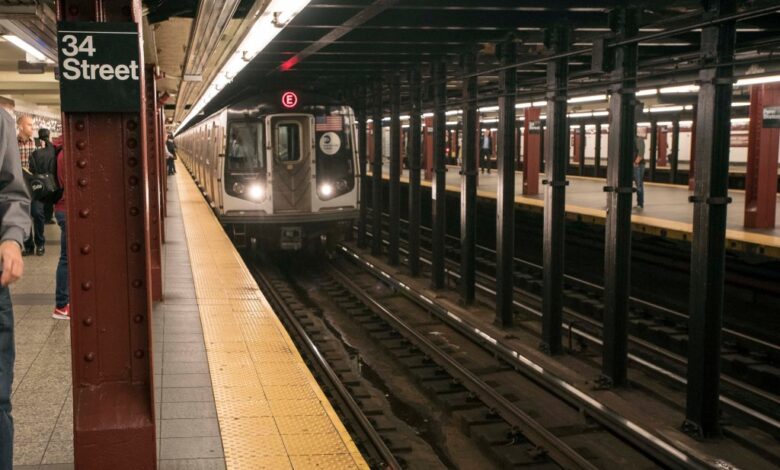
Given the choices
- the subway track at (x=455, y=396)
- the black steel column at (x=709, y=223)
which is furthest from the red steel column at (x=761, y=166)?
the black steel column at (x=709, y=223)

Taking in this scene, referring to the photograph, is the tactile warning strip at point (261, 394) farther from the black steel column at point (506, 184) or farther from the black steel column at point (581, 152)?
the black steel column at point (581, 152)

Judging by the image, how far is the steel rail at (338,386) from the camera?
19.2 ft

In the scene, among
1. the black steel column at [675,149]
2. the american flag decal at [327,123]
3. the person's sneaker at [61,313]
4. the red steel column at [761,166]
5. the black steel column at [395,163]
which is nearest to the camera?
the person's sneaker at [61,313]

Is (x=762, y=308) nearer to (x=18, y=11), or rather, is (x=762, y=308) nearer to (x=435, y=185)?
(x=435, y=185)

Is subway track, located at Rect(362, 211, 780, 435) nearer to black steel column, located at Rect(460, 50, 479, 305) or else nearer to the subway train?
black steel column, located at Rect(460, 50, 479, 305)

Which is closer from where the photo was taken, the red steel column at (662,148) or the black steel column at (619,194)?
the black steel column at (619,194)

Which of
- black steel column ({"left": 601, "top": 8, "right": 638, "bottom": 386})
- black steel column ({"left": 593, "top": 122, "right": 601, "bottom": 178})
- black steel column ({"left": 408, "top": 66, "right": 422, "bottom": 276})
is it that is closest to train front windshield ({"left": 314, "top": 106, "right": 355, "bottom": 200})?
black steel column ({"left": 408, "top": 66, "right": 422, "bottom": 276})

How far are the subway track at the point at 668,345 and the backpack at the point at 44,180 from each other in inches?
195

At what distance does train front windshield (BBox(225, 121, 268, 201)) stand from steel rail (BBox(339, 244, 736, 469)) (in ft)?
13.0

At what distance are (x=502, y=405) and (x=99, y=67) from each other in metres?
4.58

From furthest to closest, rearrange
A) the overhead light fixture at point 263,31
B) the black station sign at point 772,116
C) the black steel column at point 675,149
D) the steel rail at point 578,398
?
the black steel column at point 675,149 → the black station sign at point 772,116 → the overhead light fixture at point 263,31 → the steel rail at point 578,398

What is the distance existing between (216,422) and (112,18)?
2.26 m

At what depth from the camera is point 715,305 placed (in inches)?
231

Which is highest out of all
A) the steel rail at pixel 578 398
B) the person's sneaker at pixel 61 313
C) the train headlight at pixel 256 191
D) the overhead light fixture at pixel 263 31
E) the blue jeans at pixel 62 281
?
the overhead light fixture at pixel 263 31
